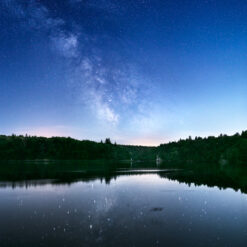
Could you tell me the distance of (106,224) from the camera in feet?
79.3

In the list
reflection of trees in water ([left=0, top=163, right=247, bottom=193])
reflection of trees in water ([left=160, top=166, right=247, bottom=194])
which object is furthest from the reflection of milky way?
reflection of trees in water ([left=0, top=163, right=247, bottom=193])

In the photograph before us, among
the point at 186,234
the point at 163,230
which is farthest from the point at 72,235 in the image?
the point at 186,234

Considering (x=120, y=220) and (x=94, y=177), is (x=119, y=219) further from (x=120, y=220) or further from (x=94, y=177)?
(x=94, y=177)

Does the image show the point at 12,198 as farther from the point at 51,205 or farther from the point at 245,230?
the point at 245,230

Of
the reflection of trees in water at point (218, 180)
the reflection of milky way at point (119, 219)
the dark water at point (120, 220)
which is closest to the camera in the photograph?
the dark water at point (120, 220)

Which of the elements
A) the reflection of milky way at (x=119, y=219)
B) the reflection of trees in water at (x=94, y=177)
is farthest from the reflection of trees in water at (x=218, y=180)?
the reflection of milky way at (x=119, y=219)

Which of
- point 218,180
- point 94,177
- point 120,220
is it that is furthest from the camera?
point 94,177

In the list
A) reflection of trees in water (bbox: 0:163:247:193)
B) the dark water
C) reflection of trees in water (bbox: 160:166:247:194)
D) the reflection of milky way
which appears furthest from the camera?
reflection of trees in water (bbox: 0:163:247:193)

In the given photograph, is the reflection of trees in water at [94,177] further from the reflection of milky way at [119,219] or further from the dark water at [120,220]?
the dark water at [120,220]

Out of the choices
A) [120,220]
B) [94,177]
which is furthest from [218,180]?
[120,220]

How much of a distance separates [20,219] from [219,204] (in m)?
23.8

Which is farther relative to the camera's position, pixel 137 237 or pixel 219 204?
pixel 219 204

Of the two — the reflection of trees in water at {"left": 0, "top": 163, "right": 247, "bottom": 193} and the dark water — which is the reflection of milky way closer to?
the dark water

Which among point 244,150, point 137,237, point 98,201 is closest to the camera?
point 137,237
